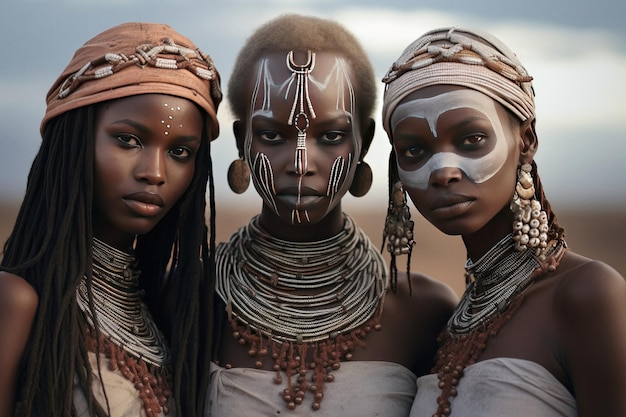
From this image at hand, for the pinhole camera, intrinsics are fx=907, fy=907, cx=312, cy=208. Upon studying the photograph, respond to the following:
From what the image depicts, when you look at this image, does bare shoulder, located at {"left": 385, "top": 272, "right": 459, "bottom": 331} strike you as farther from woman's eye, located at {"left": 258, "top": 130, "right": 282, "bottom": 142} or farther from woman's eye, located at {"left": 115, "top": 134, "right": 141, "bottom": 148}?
woman's eye, located at {"left": 115, "top": 134, "right": 141, "bottom": 148}

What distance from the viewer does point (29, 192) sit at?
3814 mm

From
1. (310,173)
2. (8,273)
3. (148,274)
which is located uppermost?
(310,173)

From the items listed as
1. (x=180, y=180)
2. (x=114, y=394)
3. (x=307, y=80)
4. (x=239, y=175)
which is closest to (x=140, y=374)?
(x=114, y=394)

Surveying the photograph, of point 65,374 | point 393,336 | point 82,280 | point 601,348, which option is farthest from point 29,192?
point 601,348

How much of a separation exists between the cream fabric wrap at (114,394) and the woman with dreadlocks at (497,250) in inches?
44.2

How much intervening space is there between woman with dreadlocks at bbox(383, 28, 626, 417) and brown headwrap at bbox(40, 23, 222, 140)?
82 cm

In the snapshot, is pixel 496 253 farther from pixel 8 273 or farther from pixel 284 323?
pixel 8 273

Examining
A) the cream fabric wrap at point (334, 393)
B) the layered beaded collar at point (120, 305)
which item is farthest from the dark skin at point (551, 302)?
the layered beaded collar at point (120, 305)

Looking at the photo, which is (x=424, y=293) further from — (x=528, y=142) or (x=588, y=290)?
(x=588, y=290)

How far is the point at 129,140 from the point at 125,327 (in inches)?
30.8

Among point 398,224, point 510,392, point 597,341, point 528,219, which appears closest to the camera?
point 597,341

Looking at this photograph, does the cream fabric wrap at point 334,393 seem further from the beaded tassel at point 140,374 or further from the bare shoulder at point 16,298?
the bare shoulder at point 16,298

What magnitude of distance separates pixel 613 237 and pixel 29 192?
90.8 ft

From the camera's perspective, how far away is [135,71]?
3.76m
